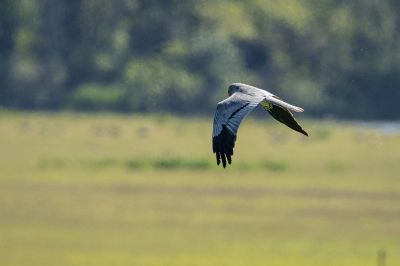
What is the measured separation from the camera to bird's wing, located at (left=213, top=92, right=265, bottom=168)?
38.1 feet

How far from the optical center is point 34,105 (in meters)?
56.1

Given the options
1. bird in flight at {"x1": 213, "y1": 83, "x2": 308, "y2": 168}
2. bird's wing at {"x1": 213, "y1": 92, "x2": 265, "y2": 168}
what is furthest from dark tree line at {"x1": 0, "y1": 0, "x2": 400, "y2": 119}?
bird's wing at {"x1": 213, "y1": 92, "x2": 265, "y2": 168}

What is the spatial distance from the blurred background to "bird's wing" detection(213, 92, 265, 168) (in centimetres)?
1186

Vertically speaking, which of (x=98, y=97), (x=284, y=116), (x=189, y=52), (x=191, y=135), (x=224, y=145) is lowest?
(x=224, y=145)

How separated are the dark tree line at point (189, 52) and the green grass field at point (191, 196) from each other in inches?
216

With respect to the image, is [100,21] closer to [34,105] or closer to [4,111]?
[34,105]

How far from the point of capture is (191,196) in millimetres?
31500

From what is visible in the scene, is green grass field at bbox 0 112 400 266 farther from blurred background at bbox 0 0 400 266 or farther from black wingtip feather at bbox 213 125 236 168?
black wingtip feather at bbox 213 125 236 168

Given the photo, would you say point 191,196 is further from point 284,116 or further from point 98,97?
point 98,97

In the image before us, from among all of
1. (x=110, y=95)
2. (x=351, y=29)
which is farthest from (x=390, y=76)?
(x=110, y=95)

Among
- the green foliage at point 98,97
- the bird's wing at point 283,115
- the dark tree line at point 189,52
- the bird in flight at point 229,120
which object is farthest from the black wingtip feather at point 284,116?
the green foliage at point 98,97

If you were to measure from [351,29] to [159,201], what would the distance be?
995 inches

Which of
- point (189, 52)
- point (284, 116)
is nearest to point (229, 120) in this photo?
point (284, 116)

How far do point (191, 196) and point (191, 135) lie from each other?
13.5m
